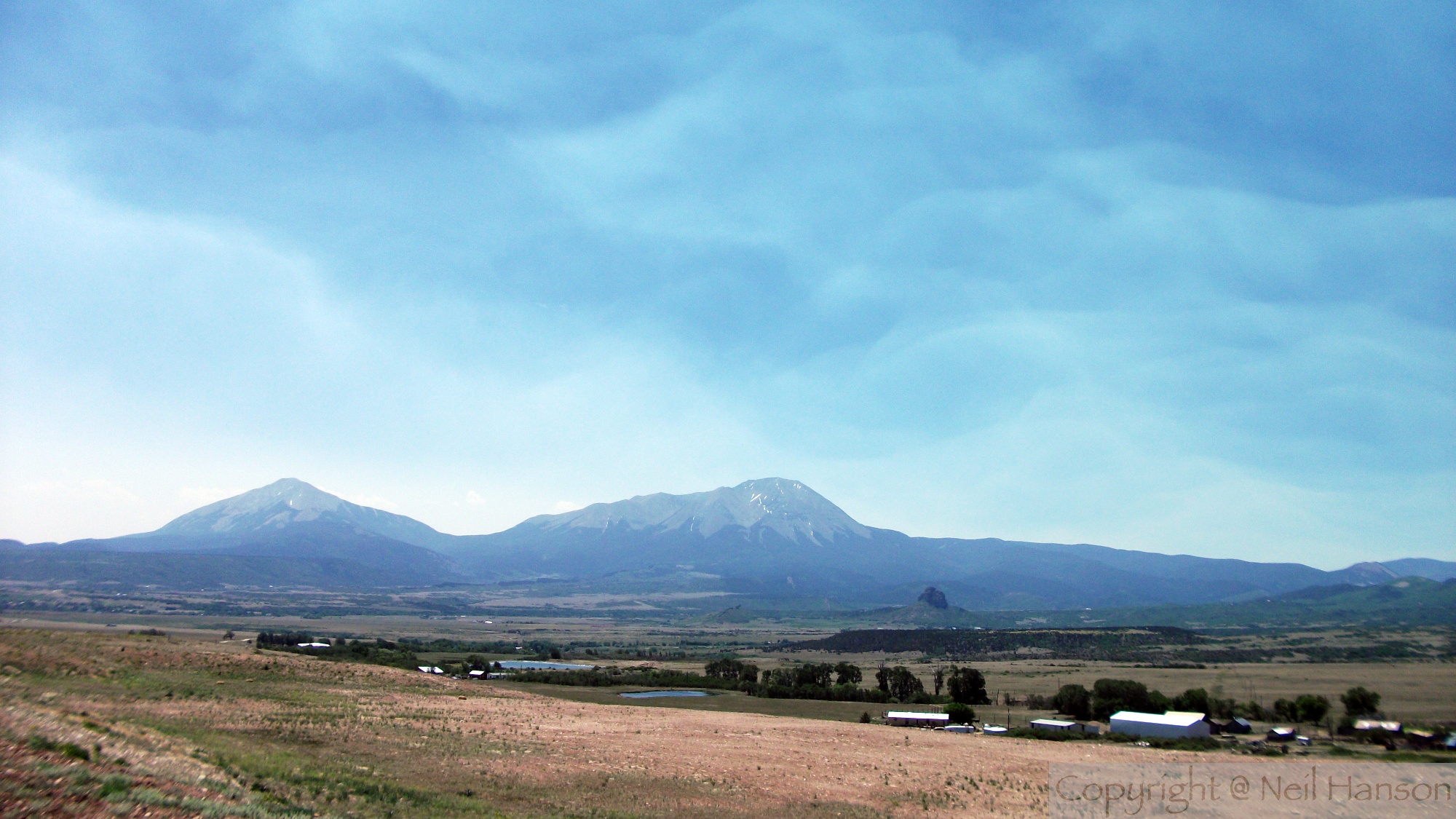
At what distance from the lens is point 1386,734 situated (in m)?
48.3

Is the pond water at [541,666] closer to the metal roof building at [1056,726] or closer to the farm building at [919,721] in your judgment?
the farm building at [919,721]

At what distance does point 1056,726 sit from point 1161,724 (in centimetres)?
666

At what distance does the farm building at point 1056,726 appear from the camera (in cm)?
5285

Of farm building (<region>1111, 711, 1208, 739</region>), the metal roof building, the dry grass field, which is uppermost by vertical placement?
the dry grass field

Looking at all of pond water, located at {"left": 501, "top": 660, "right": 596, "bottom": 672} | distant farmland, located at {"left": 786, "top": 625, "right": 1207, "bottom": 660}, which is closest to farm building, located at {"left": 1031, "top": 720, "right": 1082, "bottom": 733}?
pond water, located at {"left": 501, "top": 660, "right": 596, "bottom": 672}

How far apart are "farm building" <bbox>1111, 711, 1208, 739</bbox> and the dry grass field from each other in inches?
292

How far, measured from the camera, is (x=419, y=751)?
31.0m

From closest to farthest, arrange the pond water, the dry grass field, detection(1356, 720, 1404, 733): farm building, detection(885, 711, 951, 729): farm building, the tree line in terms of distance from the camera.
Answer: the dry grass field
detection(1356, 720, 1404, 733): farm building
detection(885, 711, 951, 729): farm building
the tree line
the pond water

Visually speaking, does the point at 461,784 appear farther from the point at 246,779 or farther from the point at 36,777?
the point at 36,777

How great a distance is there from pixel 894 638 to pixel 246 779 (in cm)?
17132

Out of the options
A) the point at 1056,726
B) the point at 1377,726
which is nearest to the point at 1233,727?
the point at 1377,726

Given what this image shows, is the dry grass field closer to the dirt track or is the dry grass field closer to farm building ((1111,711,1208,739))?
the dirt track

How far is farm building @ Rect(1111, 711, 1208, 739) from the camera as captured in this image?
50.5m

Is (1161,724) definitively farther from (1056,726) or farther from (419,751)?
(419,751)
